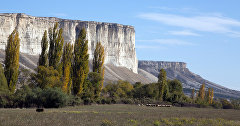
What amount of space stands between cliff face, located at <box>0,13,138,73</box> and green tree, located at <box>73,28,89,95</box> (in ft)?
207

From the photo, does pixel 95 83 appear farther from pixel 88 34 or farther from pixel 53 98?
pixel 88 34

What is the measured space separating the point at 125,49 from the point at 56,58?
116163 mm

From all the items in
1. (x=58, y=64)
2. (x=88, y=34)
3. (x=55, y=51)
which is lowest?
(x=58, y=64)

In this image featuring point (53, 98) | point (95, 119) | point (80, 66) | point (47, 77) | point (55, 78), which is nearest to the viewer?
point (95, 119)

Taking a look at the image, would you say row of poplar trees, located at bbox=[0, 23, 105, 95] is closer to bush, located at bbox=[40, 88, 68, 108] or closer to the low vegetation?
the low vegetation

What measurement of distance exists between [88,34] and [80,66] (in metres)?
102

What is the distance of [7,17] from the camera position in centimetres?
12550

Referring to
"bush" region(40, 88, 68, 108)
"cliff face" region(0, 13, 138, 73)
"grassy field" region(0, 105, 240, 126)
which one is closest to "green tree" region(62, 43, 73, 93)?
"bush" region(40, 88, 68, 108)

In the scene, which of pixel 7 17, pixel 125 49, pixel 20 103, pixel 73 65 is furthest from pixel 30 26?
pixel 20 103

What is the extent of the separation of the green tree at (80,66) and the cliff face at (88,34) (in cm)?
6324

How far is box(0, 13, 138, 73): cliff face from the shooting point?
12694cm

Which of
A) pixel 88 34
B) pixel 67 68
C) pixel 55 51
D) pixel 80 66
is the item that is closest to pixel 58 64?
pixel 67 68

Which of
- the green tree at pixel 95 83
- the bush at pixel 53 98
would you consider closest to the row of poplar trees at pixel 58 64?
the bush at pixel 53 98

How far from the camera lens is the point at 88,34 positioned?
158 metres
